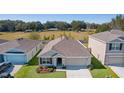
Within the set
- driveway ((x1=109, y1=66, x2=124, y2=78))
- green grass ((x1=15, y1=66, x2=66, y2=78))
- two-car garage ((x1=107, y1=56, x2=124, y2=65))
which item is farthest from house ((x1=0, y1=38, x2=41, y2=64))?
two-car garage ((x1=107, y1=56, x2=124, y2=65))

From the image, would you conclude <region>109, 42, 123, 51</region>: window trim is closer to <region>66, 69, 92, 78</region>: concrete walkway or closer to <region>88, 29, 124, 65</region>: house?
<region>88, 29, 124, 65</region>: house

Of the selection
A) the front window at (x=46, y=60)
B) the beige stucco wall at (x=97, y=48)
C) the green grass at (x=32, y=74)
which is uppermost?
the beige stucco wall at (x=97, y=48)

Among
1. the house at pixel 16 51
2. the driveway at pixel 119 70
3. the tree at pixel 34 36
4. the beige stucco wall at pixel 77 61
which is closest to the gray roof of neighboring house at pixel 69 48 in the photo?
the beige stucco wall at pixel 77 61

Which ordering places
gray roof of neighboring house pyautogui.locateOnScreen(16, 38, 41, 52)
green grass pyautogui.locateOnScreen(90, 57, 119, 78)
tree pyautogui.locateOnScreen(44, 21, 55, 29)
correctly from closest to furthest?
tree pyautogui.locateOnScreen(44, 21, 55, 29) → green grass pyautogui.locateOnScreen(90, 57, 119, 78) → gray roof of neighboring house pyautogui.locateOnScreen(16, 38, 41, 52)

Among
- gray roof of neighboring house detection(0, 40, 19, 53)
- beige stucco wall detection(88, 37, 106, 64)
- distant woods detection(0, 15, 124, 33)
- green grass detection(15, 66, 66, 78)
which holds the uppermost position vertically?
distant woods detection(0, 15, 124, 33)

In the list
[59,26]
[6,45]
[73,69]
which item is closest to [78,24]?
[59,26]

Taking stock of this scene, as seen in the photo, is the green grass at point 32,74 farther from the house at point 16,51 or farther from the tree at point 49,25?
the tree at point 49,25
